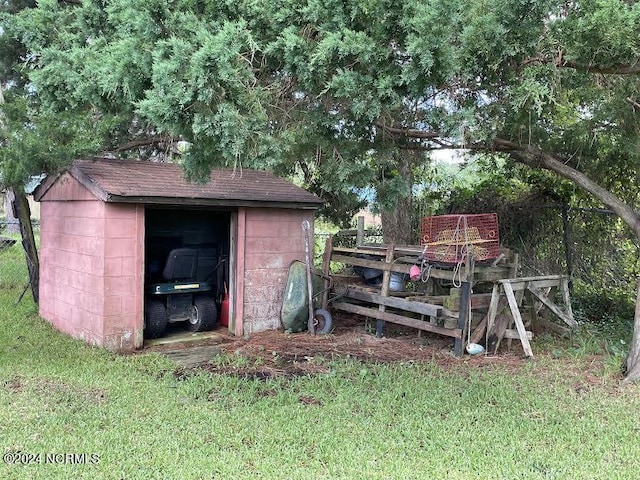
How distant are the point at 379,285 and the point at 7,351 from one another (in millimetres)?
4708

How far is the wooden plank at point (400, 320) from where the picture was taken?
20.6ft

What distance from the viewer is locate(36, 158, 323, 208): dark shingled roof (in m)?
6.34

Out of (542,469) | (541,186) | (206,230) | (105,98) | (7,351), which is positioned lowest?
(7,351)

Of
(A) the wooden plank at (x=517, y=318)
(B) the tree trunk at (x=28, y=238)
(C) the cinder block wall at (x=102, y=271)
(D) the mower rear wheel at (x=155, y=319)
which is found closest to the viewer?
(A) the wooden plank at (x=517, y=318)

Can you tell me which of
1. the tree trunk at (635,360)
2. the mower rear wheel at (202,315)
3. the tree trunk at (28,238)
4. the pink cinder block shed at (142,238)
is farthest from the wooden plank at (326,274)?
the tree trunk at (28,238)

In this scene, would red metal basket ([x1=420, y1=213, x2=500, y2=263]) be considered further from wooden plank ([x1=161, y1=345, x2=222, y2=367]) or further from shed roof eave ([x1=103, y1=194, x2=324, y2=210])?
wooden plank ([x1=161, y1=345, x2=222, y2=367])

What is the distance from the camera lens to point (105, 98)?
17.4ft

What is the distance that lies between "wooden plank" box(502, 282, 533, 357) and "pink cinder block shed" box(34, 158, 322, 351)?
9.86ft

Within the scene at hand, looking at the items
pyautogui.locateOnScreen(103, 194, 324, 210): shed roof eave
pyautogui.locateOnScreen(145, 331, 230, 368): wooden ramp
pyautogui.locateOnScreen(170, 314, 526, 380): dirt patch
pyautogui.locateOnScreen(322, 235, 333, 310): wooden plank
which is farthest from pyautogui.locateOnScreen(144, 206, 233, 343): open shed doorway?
pyautogui.locateOnScreen(322, 235, 333, 310): wooden plank

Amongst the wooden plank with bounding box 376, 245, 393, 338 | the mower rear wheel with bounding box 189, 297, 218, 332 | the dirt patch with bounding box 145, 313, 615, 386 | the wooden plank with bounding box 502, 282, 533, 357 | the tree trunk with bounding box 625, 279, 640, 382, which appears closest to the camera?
the tree trunk with bounding box 625, 279, 640, 382

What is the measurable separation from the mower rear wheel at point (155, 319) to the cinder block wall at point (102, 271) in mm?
630

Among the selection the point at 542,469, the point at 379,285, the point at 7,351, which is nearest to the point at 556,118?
the point at 379,285

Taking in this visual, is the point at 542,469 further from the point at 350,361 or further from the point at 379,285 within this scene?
the point at 379,285

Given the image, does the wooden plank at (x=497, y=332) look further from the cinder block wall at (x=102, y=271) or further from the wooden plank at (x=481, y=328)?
the cinder block wall at (x=102, y=271)
